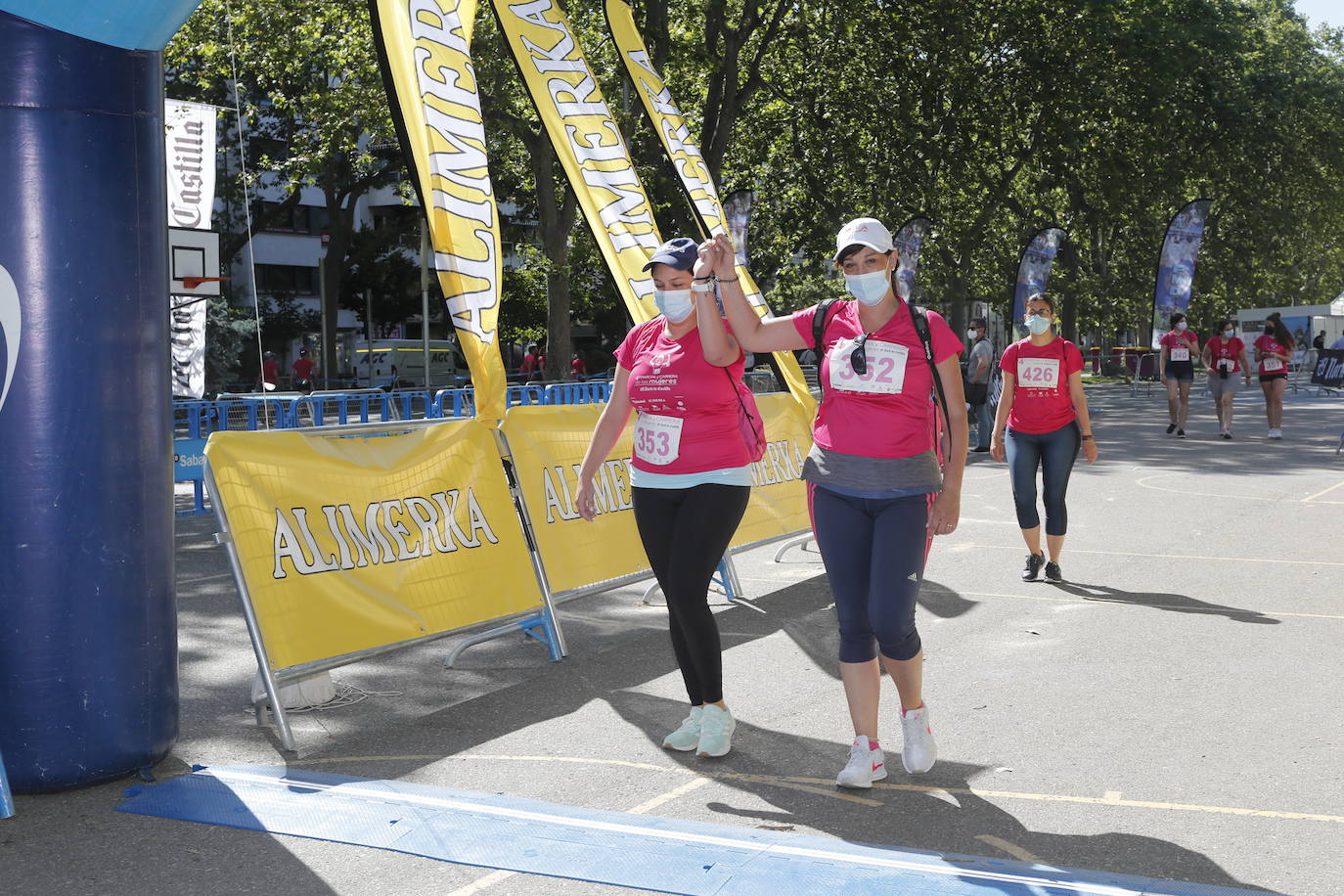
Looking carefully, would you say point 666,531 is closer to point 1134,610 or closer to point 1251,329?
point 1134,610

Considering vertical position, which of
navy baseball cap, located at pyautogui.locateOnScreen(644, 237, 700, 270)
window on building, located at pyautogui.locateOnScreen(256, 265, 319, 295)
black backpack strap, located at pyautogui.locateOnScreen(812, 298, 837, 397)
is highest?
window on building, located at pyautogui.locateOnScreen(256, 265, 319, 295)

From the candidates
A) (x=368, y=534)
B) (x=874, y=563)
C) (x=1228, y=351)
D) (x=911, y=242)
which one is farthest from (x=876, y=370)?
(x=911, y=242)

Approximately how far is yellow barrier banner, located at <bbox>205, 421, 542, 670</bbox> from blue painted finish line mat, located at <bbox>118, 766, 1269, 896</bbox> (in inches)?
32.5

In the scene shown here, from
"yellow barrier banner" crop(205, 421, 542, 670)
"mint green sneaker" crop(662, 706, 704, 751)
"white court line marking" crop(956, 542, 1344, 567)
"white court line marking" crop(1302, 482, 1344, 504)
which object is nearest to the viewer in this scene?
"mint green sneaker" crop(662, 706, 704, 751)

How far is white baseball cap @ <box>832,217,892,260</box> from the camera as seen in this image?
4832 millimetres

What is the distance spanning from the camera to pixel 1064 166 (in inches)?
1586

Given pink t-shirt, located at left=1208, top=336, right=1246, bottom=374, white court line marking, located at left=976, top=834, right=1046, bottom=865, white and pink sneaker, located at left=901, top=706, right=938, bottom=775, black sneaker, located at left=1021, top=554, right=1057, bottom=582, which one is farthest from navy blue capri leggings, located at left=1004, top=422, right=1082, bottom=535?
pink t-shirt, located at left=1208, top=336, right=1246, bottom=374

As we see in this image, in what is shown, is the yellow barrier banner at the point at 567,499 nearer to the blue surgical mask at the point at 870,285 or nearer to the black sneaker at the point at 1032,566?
the blue surgical mask at the point at 870,285

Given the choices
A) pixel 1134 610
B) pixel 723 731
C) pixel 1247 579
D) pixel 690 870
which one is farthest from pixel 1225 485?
pixel 690 870

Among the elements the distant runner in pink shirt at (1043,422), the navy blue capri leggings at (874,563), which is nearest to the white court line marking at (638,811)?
the navy blue capri leggings at (874,563)

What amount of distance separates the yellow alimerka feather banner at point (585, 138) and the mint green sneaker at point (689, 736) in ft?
13.5

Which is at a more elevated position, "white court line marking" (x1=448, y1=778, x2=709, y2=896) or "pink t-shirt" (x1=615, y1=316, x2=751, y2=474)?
"pink t-shirt" (x1=615, y1=316, x2=751, y2=474)

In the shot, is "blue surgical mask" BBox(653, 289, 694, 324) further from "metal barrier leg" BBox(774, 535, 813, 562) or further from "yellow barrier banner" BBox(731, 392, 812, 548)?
"metal barrier leg" BBox(774, 535, 813, 562)

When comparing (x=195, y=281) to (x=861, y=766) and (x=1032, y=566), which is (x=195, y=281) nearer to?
(x=1032, y=566)
